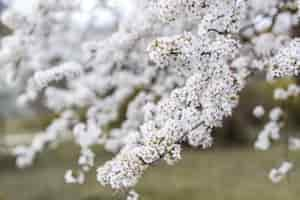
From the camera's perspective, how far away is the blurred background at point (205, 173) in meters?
6.18

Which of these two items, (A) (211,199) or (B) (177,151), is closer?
(B) (177,151)

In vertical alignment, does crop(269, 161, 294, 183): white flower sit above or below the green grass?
above

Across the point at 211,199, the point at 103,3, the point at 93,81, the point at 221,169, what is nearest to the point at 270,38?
the point at 93,81

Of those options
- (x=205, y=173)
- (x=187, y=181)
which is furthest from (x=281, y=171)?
(x=205, y=173)

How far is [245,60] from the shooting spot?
284cm

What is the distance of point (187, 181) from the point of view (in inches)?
283

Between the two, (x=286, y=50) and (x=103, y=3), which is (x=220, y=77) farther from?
(x=103, y=3)

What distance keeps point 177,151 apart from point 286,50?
0.47 m

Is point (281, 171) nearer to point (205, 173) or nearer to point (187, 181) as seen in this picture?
point (187, 181)

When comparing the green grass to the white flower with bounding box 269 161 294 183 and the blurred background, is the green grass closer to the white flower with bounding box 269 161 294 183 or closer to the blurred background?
the blurred background

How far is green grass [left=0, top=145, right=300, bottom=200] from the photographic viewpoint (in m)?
6.09

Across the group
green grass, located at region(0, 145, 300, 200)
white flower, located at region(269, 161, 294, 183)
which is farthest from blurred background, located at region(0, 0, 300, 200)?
white flower, located at region(269, 161, 294, 183)

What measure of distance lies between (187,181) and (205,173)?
81cm

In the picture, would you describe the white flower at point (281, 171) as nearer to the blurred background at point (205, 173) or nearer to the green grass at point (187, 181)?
the blurred background at point (205, 173)
